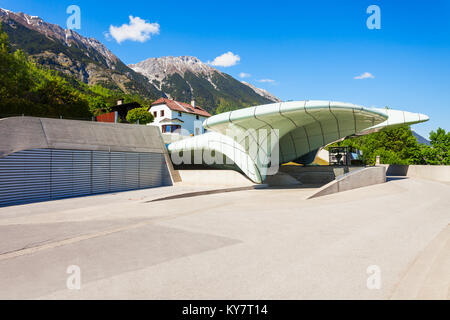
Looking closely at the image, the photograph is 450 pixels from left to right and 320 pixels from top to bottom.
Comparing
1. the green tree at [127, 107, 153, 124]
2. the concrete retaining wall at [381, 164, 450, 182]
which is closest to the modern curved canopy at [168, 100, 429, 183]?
the concrete retaining wall at [381, 164, 450, 182]

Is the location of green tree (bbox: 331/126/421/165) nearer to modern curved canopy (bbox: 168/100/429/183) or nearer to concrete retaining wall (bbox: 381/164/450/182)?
concrete retaining wall (bbox: 381/164/450/182)

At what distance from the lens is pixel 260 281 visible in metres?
3.70

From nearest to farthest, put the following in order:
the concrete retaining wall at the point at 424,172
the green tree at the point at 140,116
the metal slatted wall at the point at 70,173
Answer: the metal slatted wall at the point at 70,173 < the concrete retaining wall at the point at 424,172 < the green tree at the point at 140,116

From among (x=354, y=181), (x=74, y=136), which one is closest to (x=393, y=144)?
(x=354, y=181)

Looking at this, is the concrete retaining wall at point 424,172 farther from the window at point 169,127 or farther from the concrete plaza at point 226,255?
the window at point 169,127

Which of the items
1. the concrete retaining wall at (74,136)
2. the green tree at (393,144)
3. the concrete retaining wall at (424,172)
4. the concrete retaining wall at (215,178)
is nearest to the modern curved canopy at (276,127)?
the concrete retaining wall at (215,178)

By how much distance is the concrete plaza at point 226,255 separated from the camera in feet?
11.3

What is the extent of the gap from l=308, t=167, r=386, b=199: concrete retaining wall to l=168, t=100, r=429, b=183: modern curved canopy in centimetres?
370

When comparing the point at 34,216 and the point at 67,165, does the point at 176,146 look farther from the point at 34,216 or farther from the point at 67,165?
the point at 34,216

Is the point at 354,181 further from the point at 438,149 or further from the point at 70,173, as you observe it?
the point at 438,149

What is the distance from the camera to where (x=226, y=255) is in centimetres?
490

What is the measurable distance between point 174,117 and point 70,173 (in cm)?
4737

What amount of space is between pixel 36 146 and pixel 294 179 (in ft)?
63.1

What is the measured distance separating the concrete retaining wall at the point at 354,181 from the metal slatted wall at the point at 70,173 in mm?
13119
